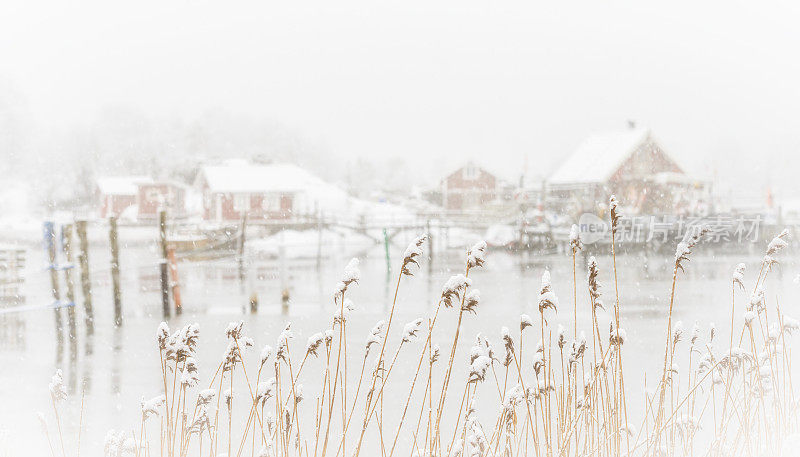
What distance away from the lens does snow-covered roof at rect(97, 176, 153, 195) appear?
921 inches

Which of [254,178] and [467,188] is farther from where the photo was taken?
[254,178]

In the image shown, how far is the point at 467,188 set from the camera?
22.4 ft

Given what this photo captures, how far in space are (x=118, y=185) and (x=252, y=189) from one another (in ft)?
24.9

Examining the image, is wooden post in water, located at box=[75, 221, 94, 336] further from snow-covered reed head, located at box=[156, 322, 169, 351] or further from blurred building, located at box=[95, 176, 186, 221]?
blurred building, located at box=[95, 176, 186, 221]

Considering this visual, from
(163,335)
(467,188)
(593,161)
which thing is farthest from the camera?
(467,188)

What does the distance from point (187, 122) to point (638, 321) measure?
6805 mm

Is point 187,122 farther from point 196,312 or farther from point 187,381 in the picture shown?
point 187,381

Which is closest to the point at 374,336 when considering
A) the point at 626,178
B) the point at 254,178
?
the point at 626,178

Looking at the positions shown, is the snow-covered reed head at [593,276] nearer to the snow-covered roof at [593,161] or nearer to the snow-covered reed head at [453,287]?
the snow-covered reed head at [453,287]

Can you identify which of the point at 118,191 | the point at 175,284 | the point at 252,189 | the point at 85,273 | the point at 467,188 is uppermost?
the point at 118,191

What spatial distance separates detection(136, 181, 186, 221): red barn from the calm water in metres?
10.2

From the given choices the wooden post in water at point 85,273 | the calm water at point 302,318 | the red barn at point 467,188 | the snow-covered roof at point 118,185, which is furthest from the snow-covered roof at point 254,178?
the wooden post in water at point 85,273

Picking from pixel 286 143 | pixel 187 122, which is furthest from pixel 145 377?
pixel 187 122

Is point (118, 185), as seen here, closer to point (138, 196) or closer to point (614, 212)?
point (138, 196)
